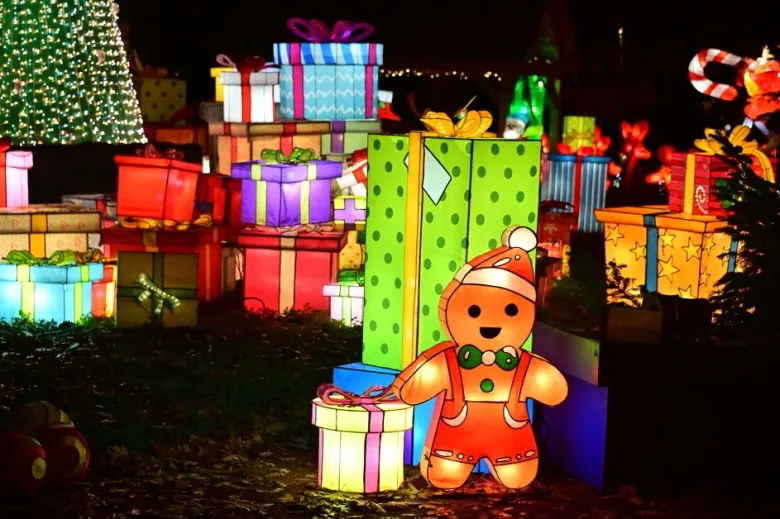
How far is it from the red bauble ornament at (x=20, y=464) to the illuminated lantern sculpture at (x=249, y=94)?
24.3 ft

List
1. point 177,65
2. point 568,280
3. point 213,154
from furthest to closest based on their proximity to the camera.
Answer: point 177,65
point 213,154
point 568,280

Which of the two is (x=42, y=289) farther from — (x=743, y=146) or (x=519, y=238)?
(x=743, y=146)

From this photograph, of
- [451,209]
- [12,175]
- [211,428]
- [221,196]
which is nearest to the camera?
[451,209]

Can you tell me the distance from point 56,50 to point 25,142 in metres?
1.26

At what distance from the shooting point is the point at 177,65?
36.0 meters

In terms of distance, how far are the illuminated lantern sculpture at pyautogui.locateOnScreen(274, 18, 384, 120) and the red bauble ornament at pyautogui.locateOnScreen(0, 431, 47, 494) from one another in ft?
24.0

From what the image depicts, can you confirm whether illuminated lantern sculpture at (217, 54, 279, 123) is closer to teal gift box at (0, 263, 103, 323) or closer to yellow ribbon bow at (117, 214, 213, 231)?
yellow ribbon bow at (117, 214, 213, 231)

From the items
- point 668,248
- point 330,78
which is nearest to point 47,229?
point 330,78

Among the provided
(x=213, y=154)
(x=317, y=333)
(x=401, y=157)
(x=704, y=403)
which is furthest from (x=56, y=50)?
(x=704, y=403)

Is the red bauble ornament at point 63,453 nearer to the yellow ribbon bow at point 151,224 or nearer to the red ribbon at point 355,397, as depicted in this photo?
the red ribbon at point 355,397

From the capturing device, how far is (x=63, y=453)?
261 inches

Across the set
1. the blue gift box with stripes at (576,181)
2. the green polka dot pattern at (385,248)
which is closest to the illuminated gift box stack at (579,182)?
the blue gift box with stripes at (576,181)

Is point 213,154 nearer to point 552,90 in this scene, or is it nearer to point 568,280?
point 568,280

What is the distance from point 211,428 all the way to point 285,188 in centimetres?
364
